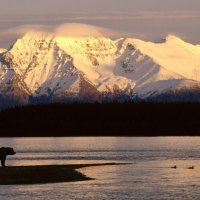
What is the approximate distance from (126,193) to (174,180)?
12.5m

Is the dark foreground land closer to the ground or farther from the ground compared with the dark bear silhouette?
closer to the ground

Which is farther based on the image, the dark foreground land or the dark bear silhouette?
the dark bear silhouette

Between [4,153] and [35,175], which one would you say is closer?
[35,175]

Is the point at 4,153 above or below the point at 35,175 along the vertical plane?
above

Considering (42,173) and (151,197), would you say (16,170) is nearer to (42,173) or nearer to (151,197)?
(42,173)

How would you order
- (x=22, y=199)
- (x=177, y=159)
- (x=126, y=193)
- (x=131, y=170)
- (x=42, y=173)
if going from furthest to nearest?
(x=177, y=159)
(x=131, y=170)
(x=42, y=173)
(x=126, y=193)
(x=22, y=199)

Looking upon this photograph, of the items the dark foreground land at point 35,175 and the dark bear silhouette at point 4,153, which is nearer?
the dark foreground land at point 35,175

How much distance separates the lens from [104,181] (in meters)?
89.0

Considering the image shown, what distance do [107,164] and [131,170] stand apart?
11.7m

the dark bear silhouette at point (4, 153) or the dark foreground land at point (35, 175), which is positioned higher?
the dark bear silhouette at point (4, 153)

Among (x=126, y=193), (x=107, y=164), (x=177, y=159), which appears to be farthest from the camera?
(x=177, y=159)

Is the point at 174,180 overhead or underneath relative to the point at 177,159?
underneath

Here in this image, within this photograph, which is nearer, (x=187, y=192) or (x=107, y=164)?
(x=187, y=192)

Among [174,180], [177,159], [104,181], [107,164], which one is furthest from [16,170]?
[177,159]
